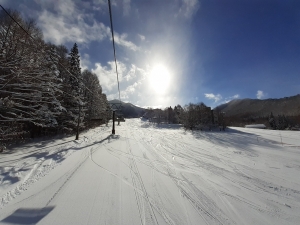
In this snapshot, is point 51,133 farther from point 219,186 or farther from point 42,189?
point 219,186

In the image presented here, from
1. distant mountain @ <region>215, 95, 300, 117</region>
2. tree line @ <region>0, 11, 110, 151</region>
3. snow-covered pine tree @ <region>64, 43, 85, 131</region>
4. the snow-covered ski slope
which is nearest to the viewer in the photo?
the snow-covered ski slope

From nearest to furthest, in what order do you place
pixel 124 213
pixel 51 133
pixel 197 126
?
1. pixel 124 213
2. pixel 51 133
3. pixel 197 126

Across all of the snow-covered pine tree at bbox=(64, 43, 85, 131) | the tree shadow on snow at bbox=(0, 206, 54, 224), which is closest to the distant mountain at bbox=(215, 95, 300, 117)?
the snow-covered pine tree at bbox=(64, 43, 85, 131)

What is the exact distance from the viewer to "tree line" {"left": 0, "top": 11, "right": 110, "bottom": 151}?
5.45 m

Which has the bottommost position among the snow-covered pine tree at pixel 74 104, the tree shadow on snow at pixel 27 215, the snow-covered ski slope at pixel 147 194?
the snow-covered ski slope at pixel 147 194

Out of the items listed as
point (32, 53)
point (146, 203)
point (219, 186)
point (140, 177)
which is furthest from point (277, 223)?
point (32, 53)

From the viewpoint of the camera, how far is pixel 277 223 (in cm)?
270

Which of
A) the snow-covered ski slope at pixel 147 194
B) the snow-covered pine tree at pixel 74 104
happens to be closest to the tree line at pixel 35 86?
the snow-covered pine tree at pixel 74 104

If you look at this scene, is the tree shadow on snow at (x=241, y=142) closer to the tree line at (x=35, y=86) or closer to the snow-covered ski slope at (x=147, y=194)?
the snow-covered ski slope at (x=147, y=194)

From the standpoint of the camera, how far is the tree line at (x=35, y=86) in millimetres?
5453

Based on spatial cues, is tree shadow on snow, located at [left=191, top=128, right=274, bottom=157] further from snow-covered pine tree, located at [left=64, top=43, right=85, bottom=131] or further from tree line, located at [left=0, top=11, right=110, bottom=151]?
snow-covered pine tree, located at [left=64, top=43, right=85, bottom=131]

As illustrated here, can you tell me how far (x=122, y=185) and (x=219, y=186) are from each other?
9.80 ft

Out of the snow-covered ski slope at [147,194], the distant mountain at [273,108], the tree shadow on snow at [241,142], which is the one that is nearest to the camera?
the snow-covered ski slope at [147,194]

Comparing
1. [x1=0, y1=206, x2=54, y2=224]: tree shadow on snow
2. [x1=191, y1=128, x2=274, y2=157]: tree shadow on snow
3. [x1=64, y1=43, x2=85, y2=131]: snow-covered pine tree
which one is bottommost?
[x1=191, y1=128, x2=274, y2=157]: tree shadow on snow
